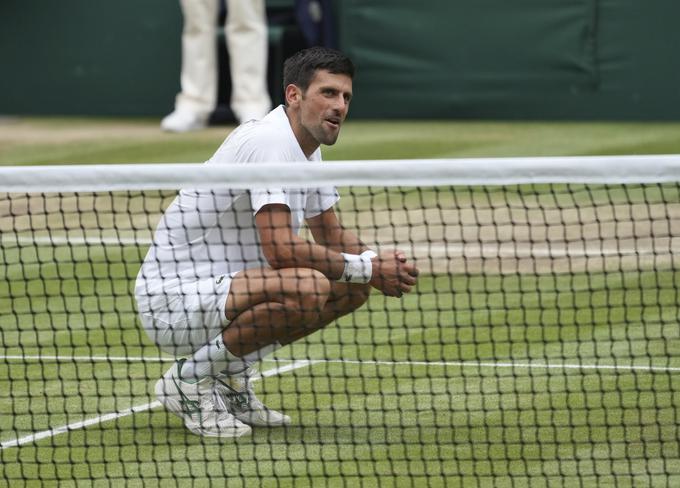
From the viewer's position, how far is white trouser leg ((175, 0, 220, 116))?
55.5 ft

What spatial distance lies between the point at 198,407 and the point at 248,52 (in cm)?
1101

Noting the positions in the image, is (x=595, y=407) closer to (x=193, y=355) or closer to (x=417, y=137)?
(x=193, y=355)

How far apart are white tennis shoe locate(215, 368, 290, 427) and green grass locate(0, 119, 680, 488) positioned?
6 cm

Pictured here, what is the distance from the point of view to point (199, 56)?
17.0 metres

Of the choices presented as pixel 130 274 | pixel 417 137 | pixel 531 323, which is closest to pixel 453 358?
pixel 531 323

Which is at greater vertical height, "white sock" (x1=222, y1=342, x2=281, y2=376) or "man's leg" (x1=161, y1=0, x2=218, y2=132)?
"white sock" (x1=222, y1=342, x2=281, y2=376)

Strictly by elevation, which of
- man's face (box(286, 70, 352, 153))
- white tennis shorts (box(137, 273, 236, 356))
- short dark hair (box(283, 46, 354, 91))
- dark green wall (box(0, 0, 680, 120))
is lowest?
dark green wall (box(0, 0, 680, 120))

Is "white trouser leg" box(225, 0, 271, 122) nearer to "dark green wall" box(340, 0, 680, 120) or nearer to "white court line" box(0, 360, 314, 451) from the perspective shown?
"dark green wall" box(340, 0, 680, 120)

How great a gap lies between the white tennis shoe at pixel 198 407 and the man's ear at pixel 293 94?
1.15 m

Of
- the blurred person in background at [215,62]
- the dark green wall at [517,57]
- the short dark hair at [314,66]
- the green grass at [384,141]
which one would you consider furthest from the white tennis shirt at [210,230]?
the dark green wall at [517,57]

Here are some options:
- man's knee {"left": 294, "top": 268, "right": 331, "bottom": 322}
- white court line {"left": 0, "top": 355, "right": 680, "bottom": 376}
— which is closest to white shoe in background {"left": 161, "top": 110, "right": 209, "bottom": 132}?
white court line {"left": 0, "top": 355, "right": 680, "bottom": 376}

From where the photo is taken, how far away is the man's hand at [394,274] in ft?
19.4

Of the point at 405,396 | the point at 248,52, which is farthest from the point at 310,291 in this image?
the point at 248,52

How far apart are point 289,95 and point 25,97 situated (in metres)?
13.9
